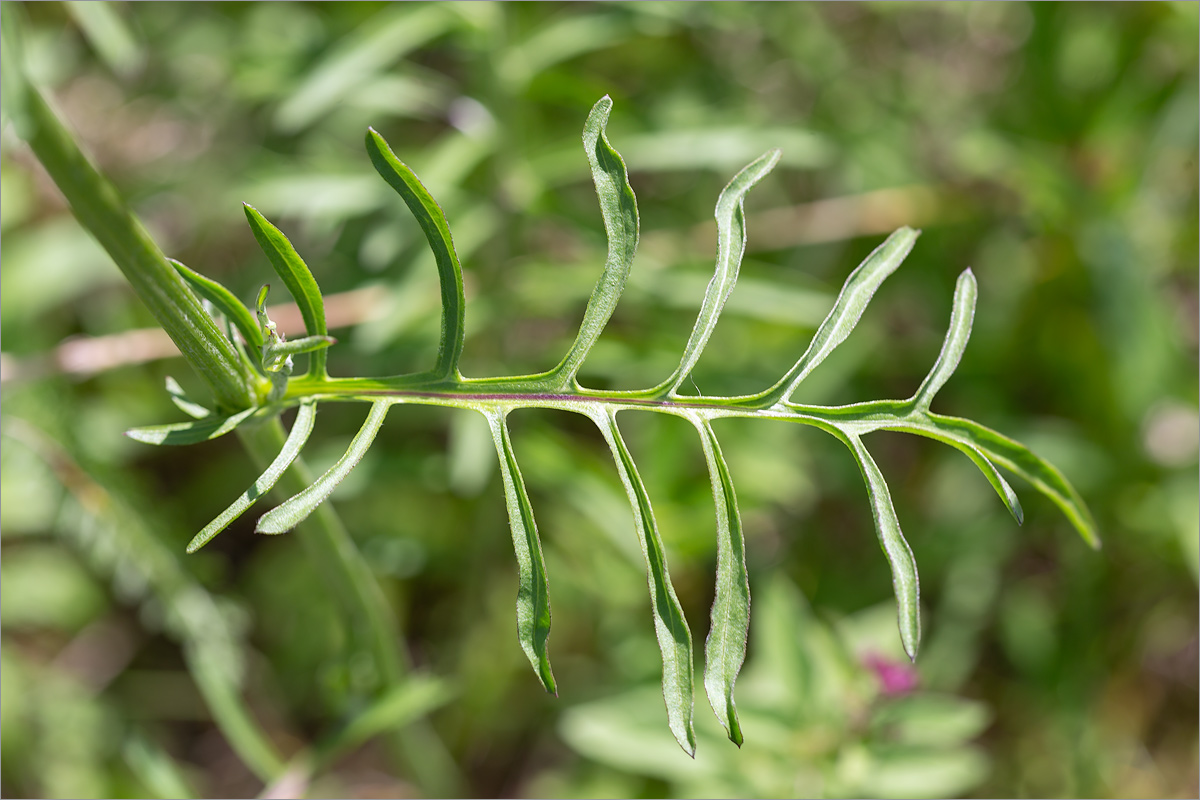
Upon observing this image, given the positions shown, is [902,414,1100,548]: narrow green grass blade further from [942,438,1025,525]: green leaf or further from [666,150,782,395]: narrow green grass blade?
[666,150,782,395]: narrow green grass blade

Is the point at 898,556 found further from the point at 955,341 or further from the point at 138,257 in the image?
the point at 138,257

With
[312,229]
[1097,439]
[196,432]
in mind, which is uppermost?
[196,432]

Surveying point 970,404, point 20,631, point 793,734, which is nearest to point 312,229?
point 20,631

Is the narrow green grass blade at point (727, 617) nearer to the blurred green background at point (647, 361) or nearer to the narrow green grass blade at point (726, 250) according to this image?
the narrow green grass blade at point (726, 250)

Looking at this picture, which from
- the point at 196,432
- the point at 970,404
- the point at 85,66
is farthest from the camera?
the point at 85,66

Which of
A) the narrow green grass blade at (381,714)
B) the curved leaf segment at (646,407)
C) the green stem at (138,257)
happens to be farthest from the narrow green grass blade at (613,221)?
the narrow green grass blade at (381,714)

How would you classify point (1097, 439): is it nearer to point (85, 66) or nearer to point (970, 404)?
point (970, 404)

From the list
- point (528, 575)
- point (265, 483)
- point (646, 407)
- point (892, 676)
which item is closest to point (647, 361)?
point (892, 676)
